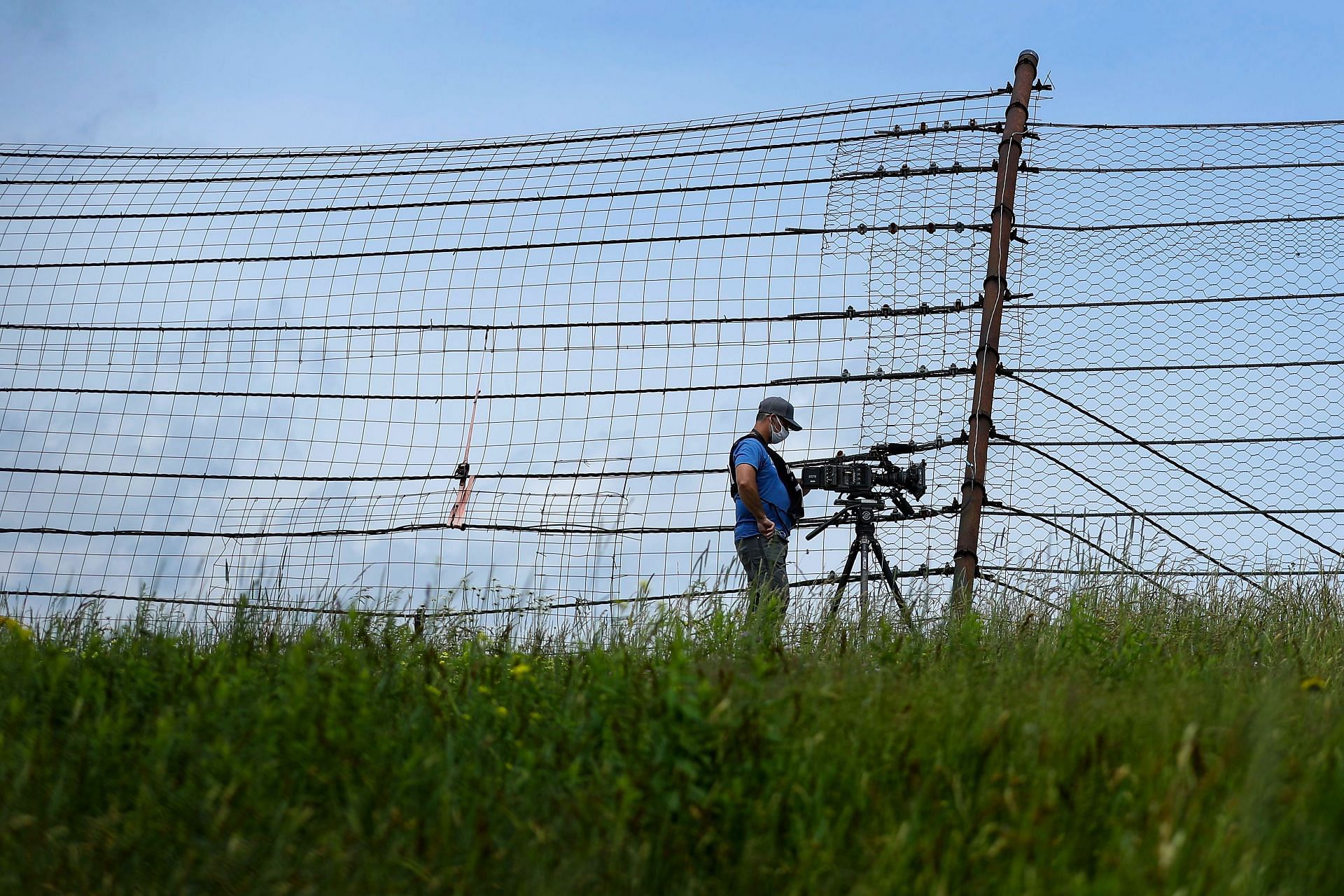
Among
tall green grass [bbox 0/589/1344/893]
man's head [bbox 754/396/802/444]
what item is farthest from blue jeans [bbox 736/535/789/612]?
tall green grass [bbox 0/589/1344/893]

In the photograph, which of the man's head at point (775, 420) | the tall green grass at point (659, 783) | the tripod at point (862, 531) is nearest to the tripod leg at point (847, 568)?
the tripod at point (862, 531)

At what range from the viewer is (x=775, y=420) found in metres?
7.95

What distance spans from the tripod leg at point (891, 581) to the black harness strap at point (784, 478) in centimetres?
64

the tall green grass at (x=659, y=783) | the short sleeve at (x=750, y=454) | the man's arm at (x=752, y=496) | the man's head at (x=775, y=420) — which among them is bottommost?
the tall green grass at (x=659, y=783)

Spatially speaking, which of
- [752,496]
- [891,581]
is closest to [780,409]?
[752,496]

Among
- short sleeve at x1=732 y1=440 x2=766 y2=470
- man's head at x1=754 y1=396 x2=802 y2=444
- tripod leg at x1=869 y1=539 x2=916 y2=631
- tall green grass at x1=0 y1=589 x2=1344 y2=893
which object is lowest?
tall green grass at x1=0 y1=589 x2=1344 y2=893

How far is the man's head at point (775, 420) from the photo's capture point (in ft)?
26.0

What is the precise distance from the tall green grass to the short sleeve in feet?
12.4

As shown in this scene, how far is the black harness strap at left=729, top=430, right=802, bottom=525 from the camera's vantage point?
7.78 m

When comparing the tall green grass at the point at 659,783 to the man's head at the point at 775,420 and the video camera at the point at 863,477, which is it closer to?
the video camera at the point at 863,477

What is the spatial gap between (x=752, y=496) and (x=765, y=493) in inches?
10.6

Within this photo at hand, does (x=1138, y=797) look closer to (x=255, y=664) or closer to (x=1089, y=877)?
(x=1089, y=877)

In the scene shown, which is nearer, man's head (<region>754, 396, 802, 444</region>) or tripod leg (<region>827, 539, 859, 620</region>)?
tripod leg (<region>827, 539, 859, 620</region>)

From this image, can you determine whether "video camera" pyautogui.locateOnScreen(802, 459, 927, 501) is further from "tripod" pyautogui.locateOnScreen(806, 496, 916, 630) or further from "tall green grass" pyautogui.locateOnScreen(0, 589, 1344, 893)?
"tall green grass" pyautogui.locateOnScreen(0, 589, 1344, 893)
